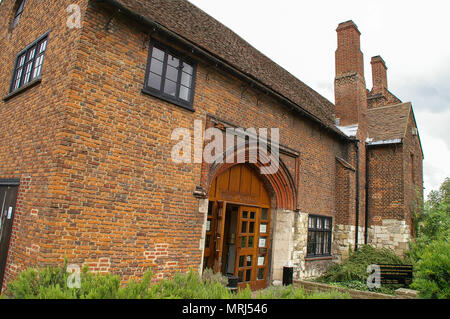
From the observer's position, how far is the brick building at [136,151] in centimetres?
581

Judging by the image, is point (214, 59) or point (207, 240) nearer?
point (214, 59)

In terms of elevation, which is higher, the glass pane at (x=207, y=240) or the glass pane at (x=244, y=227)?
the glass pane at (x=244, y=227)

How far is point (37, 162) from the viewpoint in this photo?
6.18 m

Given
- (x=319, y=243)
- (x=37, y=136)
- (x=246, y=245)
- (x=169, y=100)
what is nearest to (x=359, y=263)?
(x=319, y=243)

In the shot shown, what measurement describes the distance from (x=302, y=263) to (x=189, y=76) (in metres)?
7.50

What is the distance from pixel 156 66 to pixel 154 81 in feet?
1.21

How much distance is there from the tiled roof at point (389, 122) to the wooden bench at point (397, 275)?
6.09 m

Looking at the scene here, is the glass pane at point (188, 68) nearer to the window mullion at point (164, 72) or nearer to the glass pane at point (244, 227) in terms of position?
the window mullion at point (164, 72)

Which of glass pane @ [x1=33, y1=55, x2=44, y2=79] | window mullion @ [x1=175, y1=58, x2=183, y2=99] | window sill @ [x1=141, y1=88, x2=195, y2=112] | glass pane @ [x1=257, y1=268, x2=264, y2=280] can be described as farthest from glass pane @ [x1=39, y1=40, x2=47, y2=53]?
glass pane @ [x1=257, y1=268, x2=264, y2=280]

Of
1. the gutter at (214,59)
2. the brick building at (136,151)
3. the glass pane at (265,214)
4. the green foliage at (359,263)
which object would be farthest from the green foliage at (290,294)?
the green foliage at (359,263)

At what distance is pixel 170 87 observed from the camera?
291 inches

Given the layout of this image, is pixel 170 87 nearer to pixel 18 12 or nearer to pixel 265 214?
Answer: pixel 265 214
